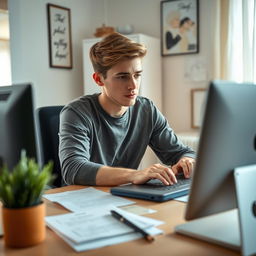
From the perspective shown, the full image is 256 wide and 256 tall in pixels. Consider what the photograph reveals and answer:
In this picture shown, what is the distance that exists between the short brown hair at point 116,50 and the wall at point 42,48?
5.77 ft

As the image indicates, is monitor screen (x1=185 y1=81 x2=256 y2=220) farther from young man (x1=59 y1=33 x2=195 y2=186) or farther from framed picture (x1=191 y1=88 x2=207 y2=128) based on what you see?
framed picture (x1=191 y1=88 x2=207 y2=128)

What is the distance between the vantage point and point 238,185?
0.82 metres

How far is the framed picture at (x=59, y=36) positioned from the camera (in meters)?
3.63

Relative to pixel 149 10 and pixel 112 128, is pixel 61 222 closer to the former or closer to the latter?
pixel 112 128

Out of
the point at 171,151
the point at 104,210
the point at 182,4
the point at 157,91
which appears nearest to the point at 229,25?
the point at 182,4

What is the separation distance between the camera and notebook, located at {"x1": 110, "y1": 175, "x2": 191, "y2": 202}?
1178 millimetres

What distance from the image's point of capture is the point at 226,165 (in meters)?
0.82

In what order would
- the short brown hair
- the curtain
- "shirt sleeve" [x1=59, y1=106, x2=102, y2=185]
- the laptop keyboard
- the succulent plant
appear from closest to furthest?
1. the succulent plant
2. the laptop keyboard
3. "shirt sleeve" [x1=59, y1=106, x2=102, y2=185]
4. the short brown hair
5. the curtain

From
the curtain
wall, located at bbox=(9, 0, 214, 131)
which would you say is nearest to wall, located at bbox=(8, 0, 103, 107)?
wall, located at bbox=(9, 0, 214, 131)

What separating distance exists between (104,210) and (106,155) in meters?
0.77

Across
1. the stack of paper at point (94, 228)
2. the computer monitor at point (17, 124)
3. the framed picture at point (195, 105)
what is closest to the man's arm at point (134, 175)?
the stack of paper at point (94, 228)

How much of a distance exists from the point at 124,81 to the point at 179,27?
2187mm

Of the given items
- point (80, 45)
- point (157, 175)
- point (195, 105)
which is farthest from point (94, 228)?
point (80, 45)

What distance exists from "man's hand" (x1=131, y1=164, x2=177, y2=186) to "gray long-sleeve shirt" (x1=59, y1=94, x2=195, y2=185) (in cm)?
Answer: 18
